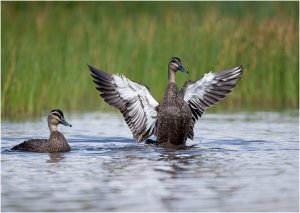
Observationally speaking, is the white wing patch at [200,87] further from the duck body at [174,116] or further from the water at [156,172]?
the water at [156,172]

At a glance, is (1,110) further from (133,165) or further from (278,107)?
(133,165)

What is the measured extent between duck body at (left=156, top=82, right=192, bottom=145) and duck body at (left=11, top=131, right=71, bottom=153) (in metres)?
1.41

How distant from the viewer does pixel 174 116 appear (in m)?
12.2

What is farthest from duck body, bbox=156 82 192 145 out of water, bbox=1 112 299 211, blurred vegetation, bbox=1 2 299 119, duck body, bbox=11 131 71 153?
blurred vegetation, bbox=1 2 299 119

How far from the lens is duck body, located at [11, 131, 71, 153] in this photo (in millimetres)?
11343

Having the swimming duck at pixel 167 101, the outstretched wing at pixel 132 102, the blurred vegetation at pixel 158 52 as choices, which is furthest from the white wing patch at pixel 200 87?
the blurred vegetation at pixel 158 52

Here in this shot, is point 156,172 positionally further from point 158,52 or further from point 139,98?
point 158,52

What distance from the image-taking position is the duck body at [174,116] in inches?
480

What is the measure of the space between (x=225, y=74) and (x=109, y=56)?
474 cm

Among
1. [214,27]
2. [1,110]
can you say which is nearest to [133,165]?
[1,110]

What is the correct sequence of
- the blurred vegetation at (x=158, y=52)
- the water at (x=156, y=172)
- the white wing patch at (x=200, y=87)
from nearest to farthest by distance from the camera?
the water at (x=156, y=172)
the white wing patch at (x=200, y=87)
the blurred vegetation at (x=158, y=52)

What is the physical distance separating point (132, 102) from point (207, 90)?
1.13 m

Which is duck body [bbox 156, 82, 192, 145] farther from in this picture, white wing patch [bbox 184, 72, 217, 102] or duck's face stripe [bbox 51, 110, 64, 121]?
duck's face stripe [bbox 51, 110, 64, 121]

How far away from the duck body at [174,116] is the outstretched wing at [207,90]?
0.90ft
